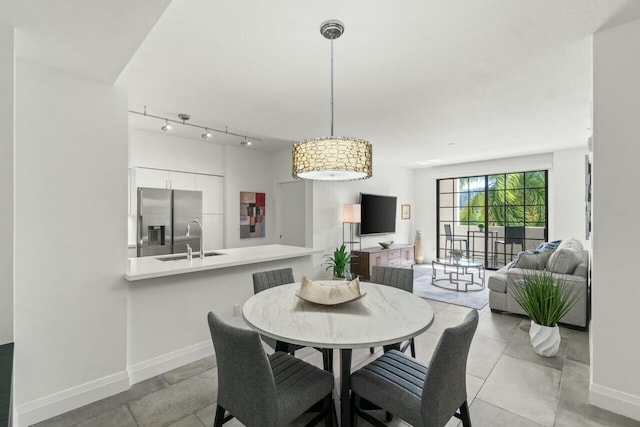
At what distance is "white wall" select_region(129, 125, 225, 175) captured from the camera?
439 centimetres

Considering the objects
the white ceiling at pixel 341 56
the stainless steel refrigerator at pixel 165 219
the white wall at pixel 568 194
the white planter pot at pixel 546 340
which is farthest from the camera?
the white wall at pixel 568 194

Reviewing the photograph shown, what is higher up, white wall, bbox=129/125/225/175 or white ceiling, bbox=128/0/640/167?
white ceiling, bbox=128/0/640/167

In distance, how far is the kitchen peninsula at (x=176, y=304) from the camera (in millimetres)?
2389

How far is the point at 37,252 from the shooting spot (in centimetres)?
196

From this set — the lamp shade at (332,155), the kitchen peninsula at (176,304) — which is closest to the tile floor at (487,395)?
the kitchen peninsula at (176,304)

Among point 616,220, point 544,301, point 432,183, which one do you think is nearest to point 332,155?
point 616,220

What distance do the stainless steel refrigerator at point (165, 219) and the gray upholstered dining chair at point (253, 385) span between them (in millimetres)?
3455

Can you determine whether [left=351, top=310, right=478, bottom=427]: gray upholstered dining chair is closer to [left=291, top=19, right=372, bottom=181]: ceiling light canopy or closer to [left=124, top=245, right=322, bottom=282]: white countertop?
[left=291, top=19, right=372, bottom=181]: ceiling light canopy

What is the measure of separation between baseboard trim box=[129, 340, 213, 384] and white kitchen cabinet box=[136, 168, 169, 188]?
109 inches

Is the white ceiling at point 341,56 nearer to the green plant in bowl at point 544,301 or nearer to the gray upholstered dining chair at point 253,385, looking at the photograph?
the gray upholstered dining chair at point 253,385

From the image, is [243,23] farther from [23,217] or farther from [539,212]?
[539,212]

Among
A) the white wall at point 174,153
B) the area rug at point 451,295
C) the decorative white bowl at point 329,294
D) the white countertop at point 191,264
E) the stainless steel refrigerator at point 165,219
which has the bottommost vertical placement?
the area rug at point 451,295

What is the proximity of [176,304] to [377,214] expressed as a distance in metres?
4.80

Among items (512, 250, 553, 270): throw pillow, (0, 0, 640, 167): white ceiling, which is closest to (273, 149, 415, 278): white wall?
(0, 0, 640, 167): white ceiling
